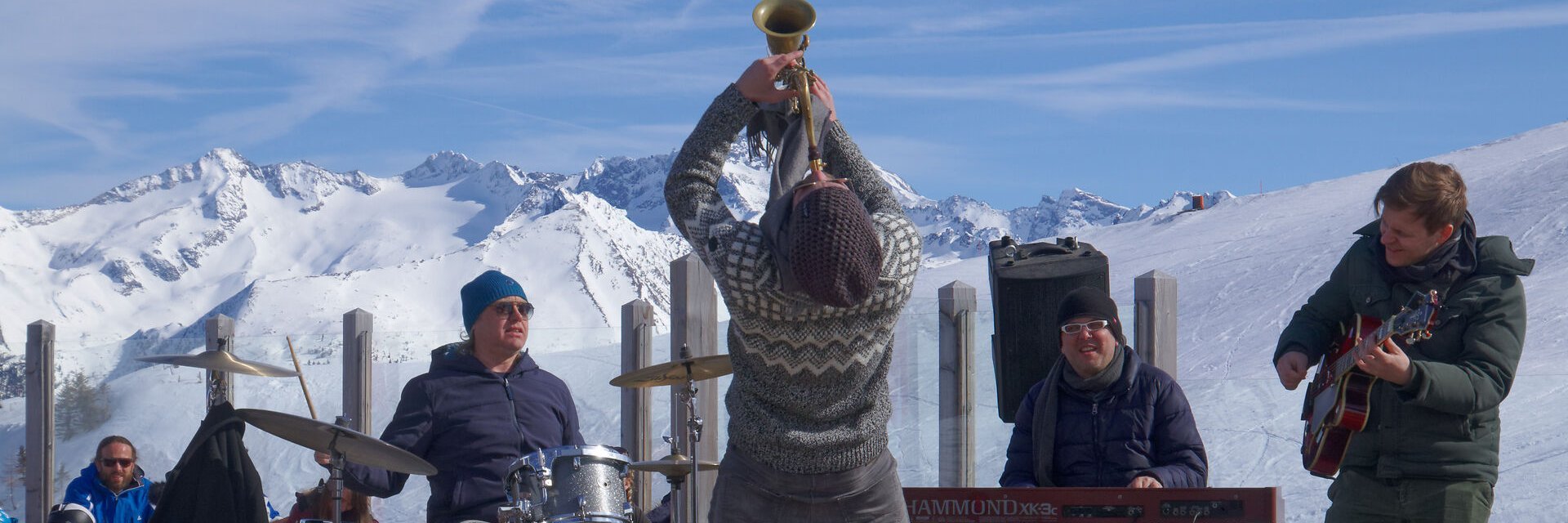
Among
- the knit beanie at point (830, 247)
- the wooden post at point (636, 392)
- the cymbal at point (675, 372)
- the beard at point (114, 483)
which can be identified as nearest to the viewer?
the knit beanie at point (830, 247)

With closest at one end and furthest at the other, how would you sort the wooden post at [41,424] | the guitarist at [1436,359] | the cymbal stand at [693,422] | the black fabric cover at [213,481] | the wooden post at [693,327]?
the guitarist at [1436,359], the black fabric cover at [213,481], the cymbal stand at [693,422], the wooden post at [693,327], the wooden post at [41,424]

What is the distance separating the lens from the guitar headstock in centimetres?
339

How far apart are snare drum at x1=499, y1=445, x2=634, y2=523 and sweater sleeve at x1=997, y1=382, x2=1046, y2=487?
1232mm

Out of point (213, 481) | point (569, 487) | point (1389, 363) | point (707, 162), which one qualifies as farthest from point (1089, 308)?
point (213, 481)

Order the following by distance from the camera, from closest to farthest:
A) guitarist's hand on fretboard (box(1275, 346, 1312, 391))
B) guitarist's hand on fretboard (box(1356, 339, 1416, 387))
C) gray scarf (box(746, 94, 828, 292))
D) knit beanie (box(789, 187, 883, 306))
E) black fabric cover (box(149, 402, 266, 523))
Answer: knit beanie (box(789, 187, 883, 306)), gray scarf (box(746, 94, 828, 292)), guitarist's hand on fretboard (box(1356, 339, 1416, 387)), guitarist's hand on fretboard (box(1275, 346, 1312, 391)), black fabric cover (box(149, 402, 266, 523))

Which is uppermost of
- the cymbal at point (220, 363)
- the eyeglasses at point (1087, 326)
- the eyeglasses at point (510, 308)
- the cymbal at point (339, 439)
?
the eyeglasses at point (510, 308)

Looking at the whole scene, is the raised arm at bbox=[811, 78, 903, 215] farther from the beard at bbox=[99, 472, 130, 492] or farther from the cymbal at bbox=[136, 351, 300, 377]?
the beard at bbox=[99, 472, 130, 492]

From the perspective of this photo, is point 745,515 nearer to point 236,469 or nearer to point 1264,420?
point 236,469

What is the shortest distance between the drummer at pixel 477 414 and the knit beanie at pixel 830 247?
1.91 meters

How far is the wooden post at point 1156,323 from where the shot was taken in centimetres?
617

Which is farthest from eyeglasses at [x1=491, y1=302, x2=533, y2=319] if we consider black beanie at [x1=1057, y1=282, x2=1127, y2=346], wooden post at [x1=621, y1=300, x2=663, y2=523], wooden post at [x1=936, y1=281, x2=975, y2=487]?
wooden post at [x1=936, y1=281, x2=975, y2=487]

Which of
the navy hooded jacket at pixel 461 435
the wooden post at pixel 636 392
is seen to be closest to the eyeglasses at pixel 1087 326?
the navy hooded jacket at pixel 461 435

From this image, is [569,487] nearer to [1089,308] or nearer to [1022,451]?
[1022,451]

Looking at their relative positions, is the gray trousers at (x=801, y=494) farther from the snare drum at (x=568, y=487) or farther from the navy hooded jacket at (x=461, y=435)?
the navy hooded jacket at (x=461, y=435)
